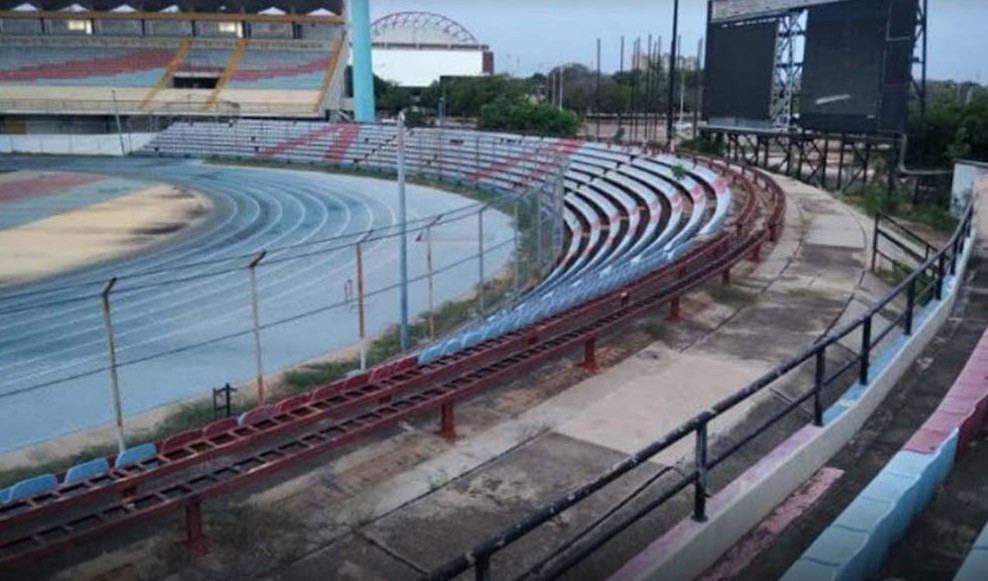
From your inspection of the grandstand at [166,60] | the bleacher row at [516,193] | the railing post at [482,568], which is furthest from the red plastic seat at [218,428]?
the grandstand at [166,60]

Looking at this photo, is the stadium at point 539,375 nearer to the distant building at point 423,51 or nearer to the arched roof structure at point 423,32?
the distant building at point 423,51

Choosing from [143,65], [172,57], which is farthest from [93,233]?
[172,57]

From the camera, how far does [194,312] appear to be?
1634cm

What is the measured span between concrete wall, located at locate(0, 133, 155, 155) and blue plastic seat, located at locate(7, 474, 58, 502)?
61.5 meters

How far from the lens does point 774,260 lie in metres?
14.3

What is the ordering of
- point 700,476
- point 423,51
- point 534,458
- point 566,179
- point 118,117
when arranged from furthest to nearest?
point 423,51
point 118,117
point 566,179
point 534,458
point 700,476

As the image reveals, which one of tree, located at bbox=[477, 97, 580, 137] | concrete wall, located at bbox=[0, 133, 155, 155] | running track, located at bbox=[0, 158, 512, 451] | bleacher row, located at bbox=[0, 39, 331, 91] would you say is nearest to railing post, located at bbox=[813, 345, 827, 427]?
running track, located at bbox=[0, 158, 512, 451]

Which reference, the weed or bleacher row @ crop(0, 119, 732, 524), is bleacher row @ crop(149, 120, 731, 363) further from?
the weed

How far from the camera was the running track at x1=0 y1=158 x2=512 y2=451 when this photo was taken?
1155cm

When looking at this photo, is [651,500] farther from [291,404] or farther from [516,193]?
[516,193]

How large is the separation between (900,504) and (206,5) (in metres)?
83.3

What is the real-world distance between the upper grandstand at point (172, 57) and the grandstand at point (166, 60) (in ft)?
0.28

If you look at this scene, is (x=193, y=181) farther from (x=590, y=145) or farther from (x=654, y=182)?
(x=654, y=182)

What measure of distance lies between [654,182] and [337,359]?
16389 mm
